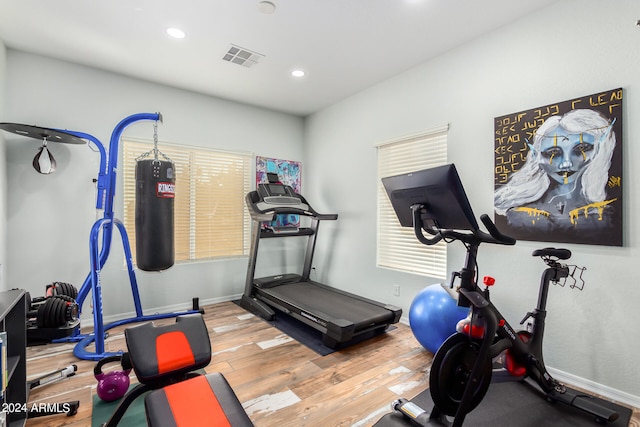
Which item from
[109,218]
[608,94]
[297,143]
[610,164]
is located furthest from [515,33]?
[109,218]

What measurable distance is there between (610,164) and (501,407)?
72.0 inches

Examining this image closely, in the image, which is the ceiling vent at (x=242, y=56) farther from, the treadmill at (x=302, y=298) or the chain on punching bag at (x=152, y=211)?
the treadmill at (x=302, y=298)

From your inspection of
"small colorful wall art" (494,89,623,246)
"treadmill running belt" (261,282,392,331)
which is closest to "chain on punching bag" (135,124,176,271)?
"treadmill running belt" (261,282,392,331)

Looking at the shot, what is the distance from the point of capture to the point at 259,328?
11.3ft

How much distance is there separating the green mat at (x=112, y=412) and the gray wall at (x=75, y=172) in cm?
179

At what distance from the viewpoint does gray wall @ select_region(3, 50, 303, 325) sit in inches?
123

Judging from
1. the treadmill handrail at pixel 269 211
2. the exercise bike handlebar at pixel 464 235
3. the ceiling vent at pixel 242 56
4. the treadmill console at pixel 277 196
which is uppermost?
the ceiling vent at pixel 242 56

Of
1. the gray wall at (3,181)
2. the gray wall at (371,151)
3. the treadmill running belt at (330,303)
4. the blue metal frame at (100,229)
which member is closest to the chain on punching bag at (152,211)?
the blue metal frame at (100,229)

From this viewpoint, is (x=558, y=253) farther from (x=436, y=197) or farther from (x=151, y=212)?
(x=151, y=212)

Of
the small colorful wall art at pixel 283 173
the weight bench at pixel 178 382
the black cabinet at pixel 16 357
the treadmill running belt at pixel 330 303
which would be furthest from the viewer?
the small colorful wall art at pixel 283 173

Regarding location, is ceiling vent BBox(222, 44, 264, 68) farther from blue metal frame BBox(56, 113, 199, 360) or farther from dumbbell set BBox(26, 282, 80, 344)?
dumbbell set BBox(26, 282, 80, 344)

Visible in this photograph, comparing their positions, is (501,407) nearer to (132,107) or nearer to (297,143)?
(297,143)

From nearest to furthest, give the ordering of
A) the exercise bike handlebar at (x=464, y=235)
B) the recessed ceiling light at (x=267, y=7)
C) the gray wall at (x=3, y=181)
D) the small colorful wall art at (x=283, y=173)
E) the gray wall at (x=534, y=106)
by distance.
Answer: the exercise bike handlebar at (x=464, y=235)
the gray wall at (x=534, y=106)
the recessed ceiling light at (x=267, y=7)
the gray wall at (x=3, y=181)
the small colorful wall art at (x=283, y=173)

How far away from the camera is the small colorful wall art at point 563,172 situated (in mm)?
2139
